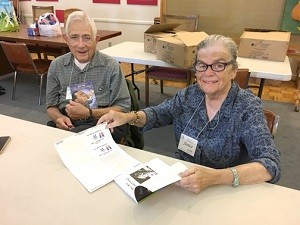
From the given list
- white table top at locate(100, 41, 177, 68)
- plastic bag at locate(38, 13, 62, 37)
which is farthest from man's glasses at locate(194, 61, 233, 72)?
plastic bag at locate(38, 13, 62, 37)

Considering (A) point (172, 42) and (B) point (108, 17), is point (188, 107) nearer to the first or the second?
(A) point (172, 42)

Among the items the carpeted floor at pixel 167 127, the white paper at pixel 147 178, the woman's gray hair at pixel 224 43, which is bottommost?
the carpeted floor at pixel 167 127

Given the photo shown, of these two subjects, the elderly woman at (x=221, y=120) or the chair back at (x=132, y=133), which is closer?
the elderly woman at (x=221, y=120)

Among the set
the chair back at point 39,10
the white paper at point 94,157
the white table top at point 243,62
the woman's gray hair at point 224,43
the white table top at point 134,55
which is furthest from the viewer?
the chair back at point 39,10

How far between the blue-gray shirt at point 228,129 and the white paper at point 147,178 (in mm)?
256

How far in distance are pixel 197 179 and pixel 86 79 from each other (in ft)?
3.55

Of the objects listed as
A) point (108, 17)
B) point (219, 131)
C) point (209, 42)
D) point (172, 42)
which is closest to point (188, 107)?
point (219, 131)

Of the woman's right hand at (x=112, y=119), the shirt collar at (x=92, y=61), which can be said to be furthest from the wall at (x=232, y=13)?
the woman's right hand at (x=112, y=119)

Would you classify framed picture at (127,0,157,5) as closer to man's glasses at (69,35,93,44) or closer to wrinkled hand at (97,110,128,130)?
man's glasses at (69,35,93,44)

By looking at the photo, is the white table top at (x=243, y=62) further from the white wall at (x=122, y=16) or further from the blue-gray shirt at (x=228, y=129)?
the white wall at (x=122, y=16)

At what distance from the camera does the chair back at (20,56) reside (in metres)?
3.27

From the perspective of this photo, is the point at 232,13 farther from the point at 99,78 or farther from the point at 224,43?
the point at 224,43

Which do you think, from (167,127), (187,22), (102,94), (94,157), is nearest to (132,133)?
(102,94)

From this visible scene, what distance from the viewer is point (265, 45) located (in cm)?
250
